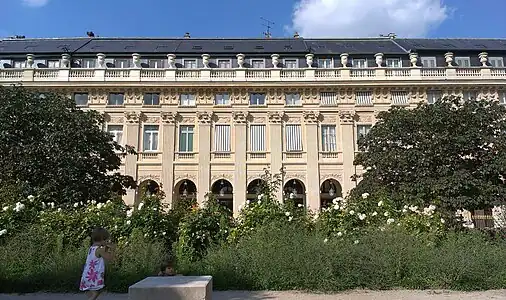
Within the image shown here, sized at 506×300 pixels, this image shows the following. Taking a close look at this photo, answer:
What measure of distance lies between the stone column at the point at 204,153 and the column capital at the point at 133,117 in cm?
403

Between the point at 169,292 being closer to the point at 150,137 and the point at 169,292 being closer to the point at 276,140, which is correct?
the point at 276,140

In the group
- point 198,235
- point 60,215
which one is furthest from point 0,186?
point 198,235

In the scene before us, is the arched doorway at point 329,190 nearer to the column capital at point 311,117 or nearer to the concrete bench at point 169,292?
the column capital at point 311,117

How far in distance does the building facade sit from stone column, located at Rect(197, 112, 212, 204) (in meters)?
0.07

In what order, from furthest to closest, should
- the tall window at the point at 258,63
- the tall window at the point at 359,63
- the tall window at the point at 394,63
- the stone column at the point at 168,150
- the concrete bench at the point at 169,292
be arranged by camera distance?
the tall window at the point at 258,63
the tall window at the point at 359,63
the tall window at the point at 394,63
the stone column at the point at 168,150
the concrete bench at the point at 169,292

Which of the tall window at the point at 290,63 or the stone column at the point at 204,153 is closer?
the stone column at the point at 204,153

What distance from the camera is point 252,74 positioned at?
29.4 m

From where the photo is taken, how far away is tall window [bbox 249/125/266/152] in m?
28.9

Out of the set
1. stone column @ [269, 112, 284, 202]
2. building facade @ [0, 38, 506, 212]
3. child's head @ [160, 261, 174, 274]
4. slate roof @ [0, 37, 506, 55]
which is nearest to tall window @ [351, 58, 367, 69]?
slate roof @ [0, 37, 506, 55]

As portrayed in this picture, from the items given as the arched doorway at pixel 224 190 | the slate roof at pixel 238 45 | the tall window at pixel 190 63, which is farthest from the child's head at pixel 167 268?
the slate roof at pixel 238 45

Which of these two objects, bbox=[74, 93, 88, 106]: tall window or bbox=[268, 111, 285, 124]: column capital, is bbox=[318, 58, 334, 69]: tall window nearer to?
bbox=[268, 111, 285, 124]: column capital

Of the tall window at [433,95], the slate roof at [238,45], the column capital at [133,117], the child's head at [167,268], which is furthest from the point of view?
the slate roof at [238,45]

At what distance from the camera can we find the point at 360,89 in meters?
29.2

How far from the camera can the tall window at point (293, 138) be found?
28842 millimetres
